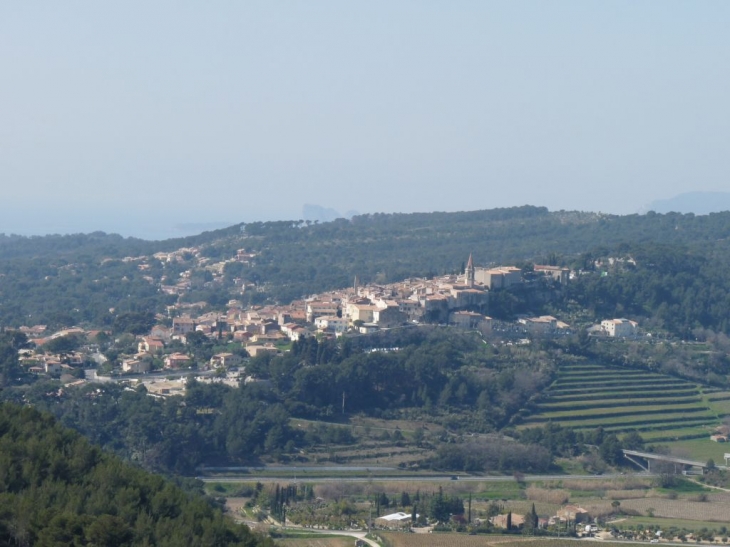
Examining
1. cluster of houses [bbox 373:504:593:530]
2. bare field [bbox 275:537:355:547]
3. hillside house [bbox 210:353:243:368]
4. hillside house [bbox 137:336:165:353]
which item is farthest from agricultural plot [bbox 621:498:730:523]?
hillside house [bbox 137:336:165:353]

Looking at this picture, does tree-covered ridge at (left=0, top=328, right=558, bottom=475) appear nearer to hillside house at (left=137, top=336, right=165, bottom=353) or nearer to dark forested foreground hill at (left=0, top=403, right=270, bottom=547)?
→ hillside house at (left=137, top=336, right=165, bottom=353)

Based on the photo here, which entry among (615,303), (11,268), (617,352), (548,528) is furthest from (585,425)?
(11,268)

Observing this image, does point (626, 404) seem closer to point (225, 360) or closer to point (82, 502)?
point (225, 360)

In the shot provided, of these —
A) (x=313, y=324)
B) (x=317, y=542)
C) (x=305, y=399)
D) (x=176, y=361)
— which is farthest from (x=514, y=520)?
(x=313, y=324)

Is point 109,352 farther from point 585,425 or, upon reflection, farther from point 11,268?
point 11,268

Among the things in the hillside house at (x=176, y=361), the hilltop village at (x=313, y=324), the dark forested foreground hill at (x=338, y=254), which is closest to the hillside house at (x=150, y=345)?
the hilltop village at (x=313, y=324)

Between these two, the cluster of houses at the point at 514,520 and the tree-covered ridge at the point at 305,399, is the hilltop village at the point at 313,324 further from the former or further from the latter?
the cluster of houses at the point at 514,520
